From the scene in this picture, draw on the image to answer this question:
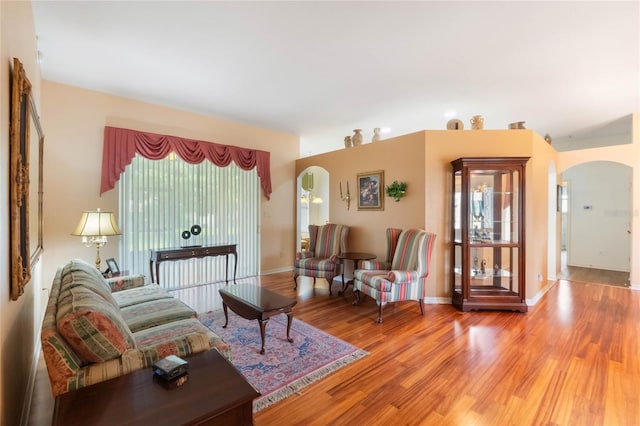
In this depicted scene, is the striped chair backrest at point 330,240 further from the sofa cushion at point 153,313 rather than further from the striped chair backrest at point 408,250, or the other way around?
the sofa cushion at point 153,313

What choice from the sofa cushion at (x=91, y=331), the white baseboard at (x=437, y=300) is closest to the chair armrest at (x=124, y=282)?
the sofa cushion at (x=91, y=331)

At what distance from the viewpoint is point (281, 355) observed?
2.62 m

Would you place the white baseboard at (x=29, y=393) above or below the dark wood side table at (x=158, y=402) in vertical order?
below

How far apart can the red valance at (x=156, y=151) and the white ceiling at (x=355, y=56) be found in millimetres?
545

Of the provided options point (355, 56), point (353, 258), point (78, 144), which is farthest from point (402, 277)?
point (78, 144)

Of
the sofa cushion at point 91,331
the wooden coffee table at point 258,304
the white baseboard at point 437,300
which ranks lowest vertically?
the white baseboard at point 437,300

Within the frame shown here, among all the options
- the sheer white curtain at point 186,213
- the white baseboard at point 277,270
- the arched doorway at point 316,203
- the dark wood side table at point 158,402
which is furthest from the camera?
the arched doorway at point 316,203

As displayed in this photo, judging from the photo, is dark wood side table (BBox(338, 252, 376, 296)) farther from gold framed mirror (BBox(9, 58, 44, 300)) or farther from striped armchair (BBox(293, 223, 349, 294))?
gold framed mirror (BBox(9, 58, 44, 300))

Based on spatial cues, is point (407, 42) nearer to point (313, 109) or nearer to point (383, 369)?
point (313, 109)

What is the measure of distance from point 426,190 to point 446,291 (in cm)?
143

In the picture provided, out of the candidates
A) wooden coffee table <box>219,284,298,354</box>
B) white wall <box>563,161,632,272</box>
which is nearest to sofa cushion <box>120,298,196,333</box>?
wooden coffee table <box>219,284,298,354</box>

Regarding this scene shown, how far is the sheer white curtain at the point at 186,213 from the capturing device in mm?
4332

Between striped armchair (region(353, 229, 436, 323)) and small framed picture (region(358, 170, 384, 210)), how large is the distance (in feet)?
2.62

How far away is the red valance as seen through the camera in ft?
13.3
